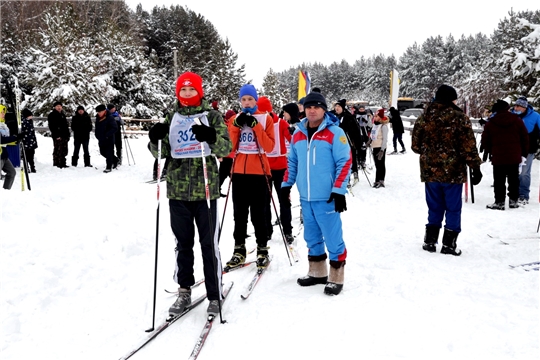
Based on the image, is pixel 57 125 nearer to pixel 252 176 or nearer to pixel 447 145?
pixel 252 176

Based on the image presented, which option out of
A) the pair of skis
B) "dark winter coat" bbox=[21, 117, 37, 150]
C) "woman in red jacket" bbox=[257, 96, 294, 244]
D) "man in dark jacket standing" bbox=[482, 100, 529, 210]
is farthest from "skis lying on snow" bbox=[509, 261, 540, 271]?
"dark winter coat" bbox=[21, 117, 37, 150]

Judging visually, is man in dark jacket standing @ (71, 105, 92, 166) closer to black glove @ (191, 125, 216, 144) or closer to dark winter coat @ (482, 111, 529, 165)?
black glove @ (191, 125, 216, 144)

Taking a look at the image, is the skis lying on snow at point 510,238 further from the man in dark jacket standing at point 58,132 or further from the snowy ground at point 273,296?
A: the man in dark jacket standing at point 58,132

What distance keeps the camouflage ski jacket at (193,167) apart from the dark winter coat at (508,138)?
21.7 feet

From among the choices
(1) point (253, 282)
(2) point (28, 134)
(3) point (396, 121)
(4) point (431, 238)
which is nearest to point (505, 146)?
(4) point (431, 238)

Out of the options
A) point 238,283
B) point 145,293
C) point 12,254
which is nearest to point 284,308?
point 238,283

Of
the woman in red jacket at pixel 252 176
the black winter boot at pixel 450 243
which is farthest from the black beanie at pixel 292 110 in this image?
the black winter boot at pixel 450 243

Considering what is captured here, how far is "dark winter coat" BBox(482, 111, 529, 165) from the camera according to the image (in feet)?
26.4

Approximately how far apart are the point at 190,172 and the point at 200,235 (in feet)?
1.95

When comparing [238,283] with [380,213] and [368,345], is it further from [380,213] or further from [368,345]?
[380,213]

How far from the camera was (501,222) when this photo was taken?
735 centimetres

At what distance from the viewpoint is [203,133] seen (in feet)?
11.5

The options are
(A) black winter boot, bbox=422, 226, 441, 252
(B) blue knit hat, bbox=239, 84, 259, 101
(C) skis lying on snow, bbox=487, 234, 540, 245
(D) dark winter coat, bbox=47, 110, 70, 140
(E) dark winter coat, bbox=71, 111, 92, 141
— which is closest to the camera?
(B) blue knit hat, bbox=239, 84, 259, 101

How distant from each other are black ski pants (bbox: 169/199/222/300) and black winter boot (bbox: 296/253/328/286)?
3.51 feet
